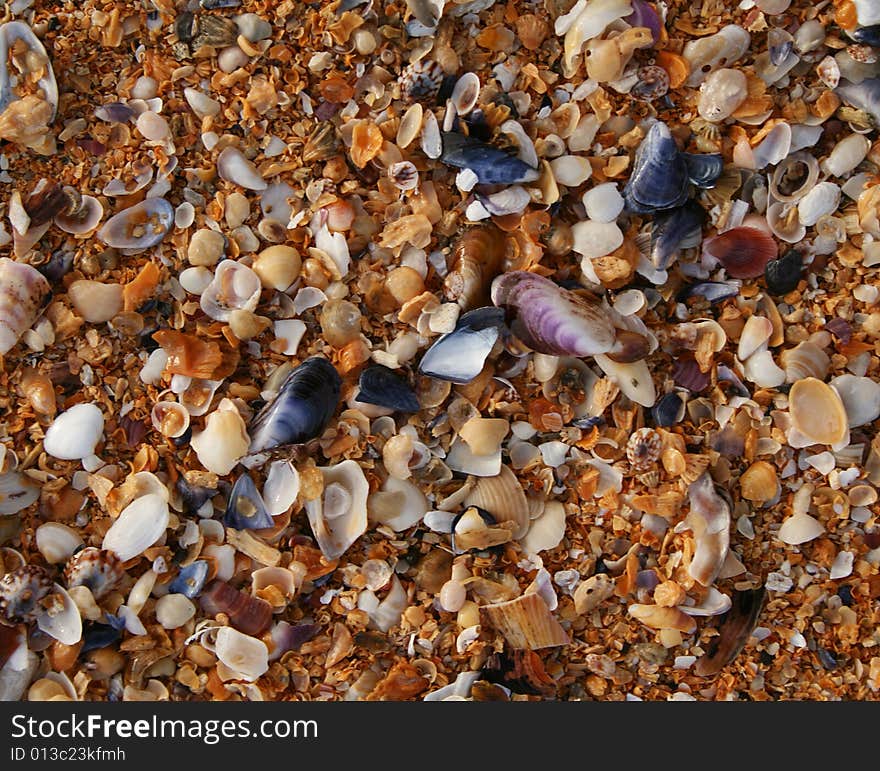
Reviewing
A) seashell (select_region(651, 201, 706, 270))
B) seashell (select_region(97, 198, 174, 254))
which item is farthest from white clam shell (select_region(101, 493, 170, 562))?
seashell (select_region(651, 201, 706, 270))

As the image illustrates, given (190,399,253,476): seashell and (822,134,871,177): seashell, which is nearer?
(190,399,253,476): seashell

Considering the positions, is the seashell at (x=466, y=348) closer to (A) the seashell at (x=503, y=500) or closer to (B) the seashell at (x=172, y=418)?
(A) the seashell at (x=503, y=500)

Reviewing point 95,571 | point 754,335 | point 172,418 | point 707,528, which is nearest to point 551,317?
point 754,335

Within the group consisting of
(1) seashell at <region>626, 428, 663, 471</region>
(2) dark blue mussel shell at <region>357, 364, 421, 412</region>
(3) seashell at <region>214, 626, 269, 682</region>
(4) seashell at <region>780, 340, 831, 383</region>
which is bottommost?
(3) seashell at <region>214, 626, 269, 682</region>

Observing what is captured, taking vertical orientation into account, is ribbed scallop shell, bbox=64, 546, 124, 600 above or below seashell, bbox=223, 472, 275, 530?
below

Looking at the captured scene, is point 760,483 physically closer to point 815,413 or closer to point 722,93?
point 815,413

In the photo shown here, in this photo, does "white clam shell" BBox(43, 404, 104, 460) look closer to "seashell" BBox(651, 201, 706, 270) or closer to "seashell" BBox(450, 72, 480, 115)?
"seashell" BBox(450, 72, 480, 115)
